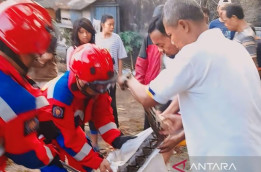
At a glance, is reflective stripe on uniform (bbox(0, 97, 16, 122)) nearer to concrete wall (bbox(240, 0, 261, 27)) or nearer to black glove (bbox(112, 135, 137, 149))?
black glove (bbox(112, 135, 137, 149))

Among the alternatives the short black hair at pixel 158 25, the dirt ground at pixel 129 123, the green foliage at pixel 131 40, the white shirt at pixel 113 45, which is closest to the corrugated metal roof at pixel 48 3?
the green foliage at pixel 131 40

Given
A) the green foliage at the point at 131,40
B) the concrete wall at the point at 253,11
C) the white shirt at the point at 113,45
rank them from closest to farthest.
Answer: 1. the white shirt at the point at 113,45
2. the concrete wall at the point at 253,11
3. the green foliage at the point at 131,40

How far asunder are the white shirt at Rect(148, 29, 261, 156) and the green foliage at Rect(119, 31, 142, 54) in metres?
7.83

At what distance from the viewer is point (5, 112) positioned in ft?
5.96

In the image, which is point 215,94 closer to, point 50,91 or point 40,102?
point 40,102

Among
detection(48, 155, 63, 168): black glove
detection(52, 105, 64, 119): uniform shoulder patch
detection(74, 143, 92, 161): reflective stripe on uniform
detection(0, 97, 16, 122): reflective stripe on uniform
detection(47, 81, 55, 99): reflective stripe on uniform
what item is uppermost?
detection(0, 97, 16, 122): reflective stripe on uniform

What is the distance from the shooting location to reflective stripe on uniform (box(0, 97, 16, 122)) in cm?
181

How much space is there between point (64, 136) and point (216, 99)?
1112 mm

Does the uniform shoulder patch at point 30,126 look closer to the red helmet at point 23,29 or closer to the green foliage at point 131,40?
the red helmet at point 23,29

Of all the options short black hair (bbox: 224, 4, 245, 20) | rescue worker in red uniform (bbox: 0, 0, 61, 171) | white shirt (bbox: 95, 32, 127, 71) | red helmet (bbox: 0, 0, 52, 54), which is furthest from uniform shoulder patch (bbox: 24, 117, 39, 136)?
white shirt (bbox: 95, 32, 127, 71)

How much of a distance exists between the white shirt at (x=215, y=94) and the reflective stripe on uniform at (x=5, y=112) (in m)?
0.76

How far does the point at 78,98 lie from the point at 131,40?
293 inches

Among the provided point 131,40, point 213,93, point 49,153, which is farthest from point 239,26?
point 131,40

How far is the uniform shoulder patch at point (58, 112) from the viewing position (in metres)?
Result: 2.60
